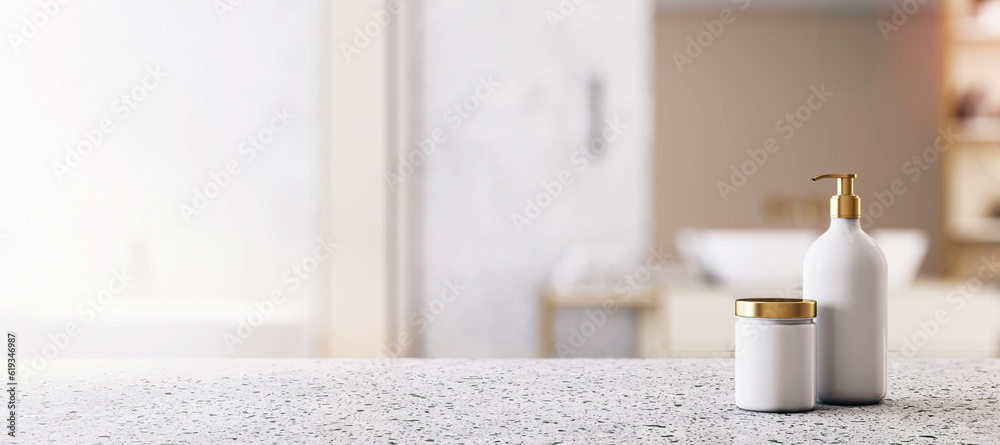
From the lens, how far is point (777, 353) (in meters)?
0.65

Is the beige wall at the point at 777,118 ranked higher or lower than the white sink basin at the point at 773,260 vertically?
higher

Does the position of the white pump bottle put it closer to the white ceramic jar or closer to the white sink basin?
the white ceramic jar

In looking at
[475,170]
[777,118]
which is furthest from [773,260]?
[777,118]

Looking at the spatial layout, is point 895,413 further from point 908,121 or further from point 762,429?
point 908,121

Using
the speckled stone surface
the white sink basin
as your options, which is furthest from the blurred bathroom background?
the speckled stone surface

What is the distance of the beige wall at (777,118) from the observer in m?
3.48

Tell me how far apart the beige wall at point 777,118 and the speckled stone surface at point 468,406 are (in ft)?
8.40

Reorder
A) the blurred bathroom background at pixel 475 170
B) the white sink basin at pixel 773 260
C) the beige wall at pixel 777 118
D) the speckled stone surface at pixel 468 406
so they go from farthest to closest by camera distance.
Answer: the beige wall at pixel 777 118, the blurred bathroom background at pixel 475 170, the white sink basin at pixel 773 260, the speckled stone surface at pixel 468 406

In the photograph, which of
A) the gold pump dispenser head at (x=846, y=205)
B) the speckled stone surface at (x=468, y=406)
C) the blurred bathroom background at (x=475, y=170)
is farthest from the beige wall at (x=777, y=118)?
the gold pump dispenser head at (x=846, y=205)

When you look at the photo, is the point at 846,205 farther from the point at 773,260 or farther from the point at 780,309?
the point at 773,260

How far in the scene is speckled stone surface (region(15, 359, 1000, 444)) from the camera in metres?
0.61

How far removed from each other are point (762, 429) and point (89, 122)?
3.47m

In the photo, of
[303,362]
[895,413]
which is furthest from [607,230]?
[895,413]

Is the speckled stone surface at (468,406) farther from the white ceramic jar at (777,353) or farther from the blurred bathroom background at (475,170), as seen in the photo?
the blurred bathroom background at (475,170)
